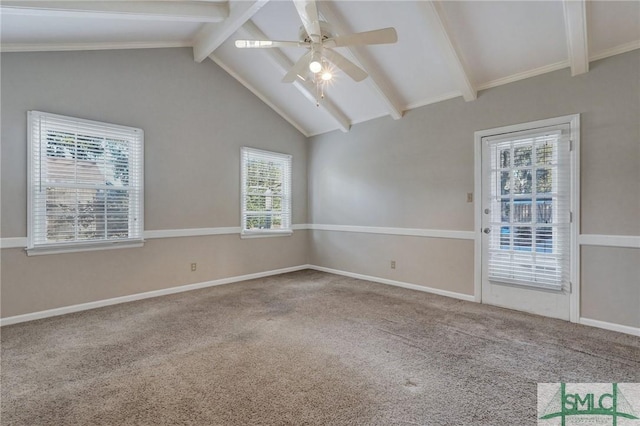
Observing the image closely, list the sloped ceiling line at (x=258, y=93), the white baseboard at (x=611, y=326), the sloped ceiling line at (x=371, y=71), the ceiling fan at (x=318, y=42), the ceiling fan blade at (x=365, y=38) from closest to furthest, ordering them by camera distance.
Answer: the ceiling fan at (x=318, y=42), the ceiling fan blade at (x=365, y=38), the white baseboard at (x=611, y=326), the sloped ceiling line at (x=371, y=71), the sloped ceiling line at (x=258, y=93)

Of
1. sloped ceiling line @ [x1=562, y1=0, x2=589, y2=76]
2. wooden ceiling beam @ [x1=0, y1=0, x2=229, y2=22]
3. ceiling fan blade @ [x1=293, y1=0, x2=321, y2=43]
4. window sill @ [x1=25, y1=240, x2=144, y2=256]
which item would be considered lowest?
window sill @ [x1=25, y1=240, x2=144, y2=256]

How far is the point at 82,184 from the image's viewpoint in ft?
11.8

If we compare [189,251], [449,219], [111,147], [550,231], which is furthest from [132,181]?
[550,231]

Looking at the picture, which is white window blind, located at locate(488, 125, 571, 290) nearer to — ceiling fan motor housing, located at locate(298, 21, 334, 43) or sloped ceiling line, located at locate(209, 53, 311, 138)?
ceiling fan motor housing, located at locate(298, 21, 334, 43)

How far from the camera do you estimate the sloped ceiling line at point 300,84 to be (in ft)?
13.0

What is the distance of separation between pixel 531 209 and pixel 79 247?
521 cm

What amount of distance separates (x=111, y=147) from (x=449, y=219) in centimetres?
445

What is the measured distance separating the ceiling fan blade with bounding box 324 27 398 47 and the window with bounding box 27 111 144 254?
284cm

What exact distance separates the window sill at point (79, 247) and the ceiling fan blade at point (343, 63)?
10.7 ft

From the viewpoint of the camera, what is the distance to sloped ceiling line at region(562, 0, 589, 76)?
2.69 metres
